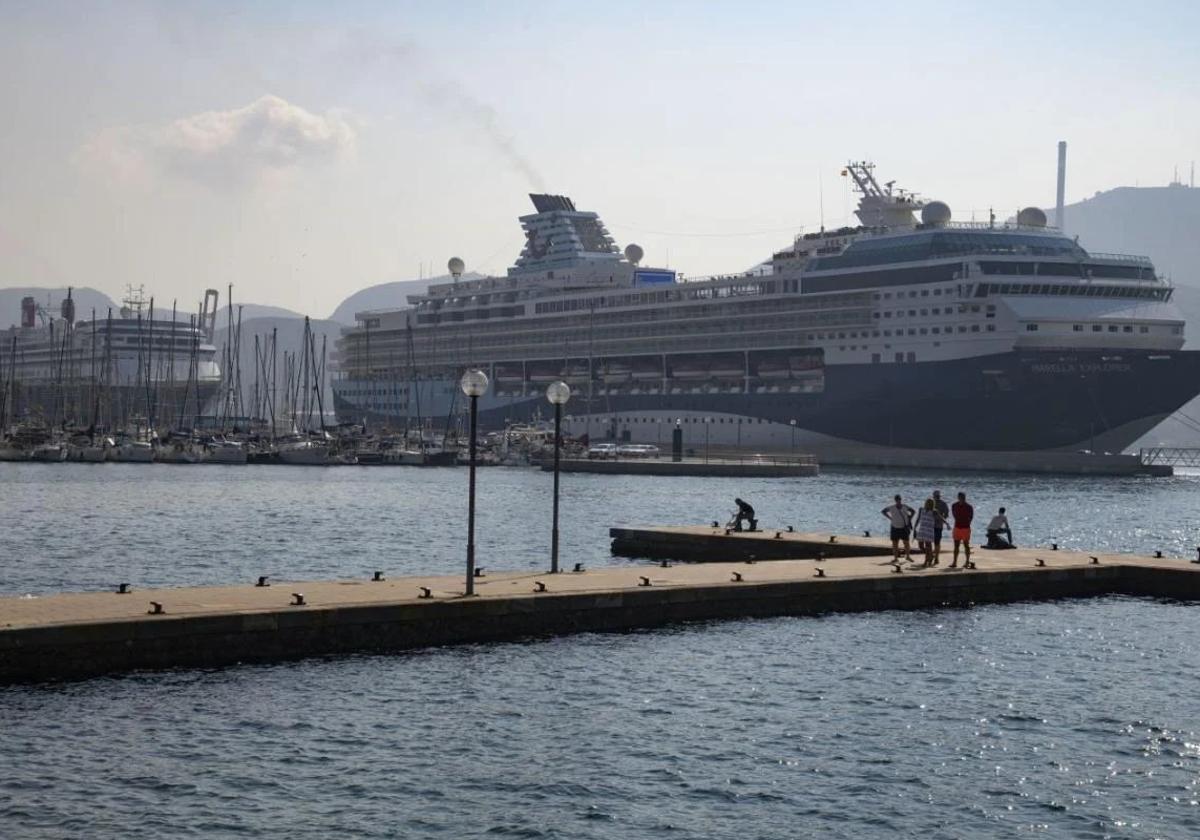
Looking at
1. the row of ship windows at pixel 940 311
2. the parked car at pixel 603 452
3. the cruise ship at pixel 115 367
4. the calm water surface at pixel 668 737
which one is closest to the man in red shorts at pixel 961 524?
the calm water surface at pixel 668 737

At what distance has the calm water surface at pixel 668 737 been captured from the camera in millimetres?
17875

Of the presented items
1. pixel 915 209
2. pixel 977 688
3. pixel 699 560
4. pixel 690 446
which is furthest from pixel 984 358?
pixel 977 688

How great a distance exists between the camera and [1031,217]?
354 ft

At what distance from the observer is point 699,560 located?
144ft

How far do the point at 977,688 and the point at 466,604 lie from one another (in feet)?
27.7

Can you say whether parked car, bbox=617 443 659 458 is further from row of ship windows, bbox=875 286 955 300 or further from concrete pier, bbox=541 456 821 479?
row of ship windows, bbox=875 286 955 300

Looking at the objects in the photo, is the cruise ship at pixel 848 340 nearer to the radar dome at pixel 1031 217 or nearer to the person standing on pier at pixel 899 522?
the radar dome at pixel 1031 217

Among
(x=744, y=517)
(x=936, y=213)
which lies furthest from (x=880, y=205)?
(x=744, y=517)

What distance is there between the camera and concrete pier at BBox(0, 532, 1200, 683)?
24.0 metres

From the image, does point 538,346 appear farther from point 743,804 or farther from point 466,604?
point 743,804

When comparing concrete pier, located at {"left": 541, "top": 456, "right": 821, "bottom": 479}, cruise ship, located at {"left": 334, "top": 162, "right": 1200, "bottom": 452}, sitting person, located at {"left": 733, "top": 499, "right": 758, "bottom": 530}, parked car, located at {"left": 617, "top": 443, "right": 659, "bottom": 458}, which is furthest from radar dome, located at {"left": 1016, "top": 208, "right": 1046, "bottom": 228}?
sitting person, located at {"left": 733, "top": 499, "right": 758, "bottom": 530}

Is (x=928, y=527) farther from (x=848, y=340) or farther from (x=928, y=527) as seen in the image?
(x=848, y=340)

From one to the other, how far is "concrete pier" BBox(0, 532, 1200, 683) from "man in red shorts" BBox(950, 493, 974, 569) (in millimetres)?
490

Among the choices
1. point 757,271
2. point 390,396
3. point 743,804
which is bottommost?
point 743,804
